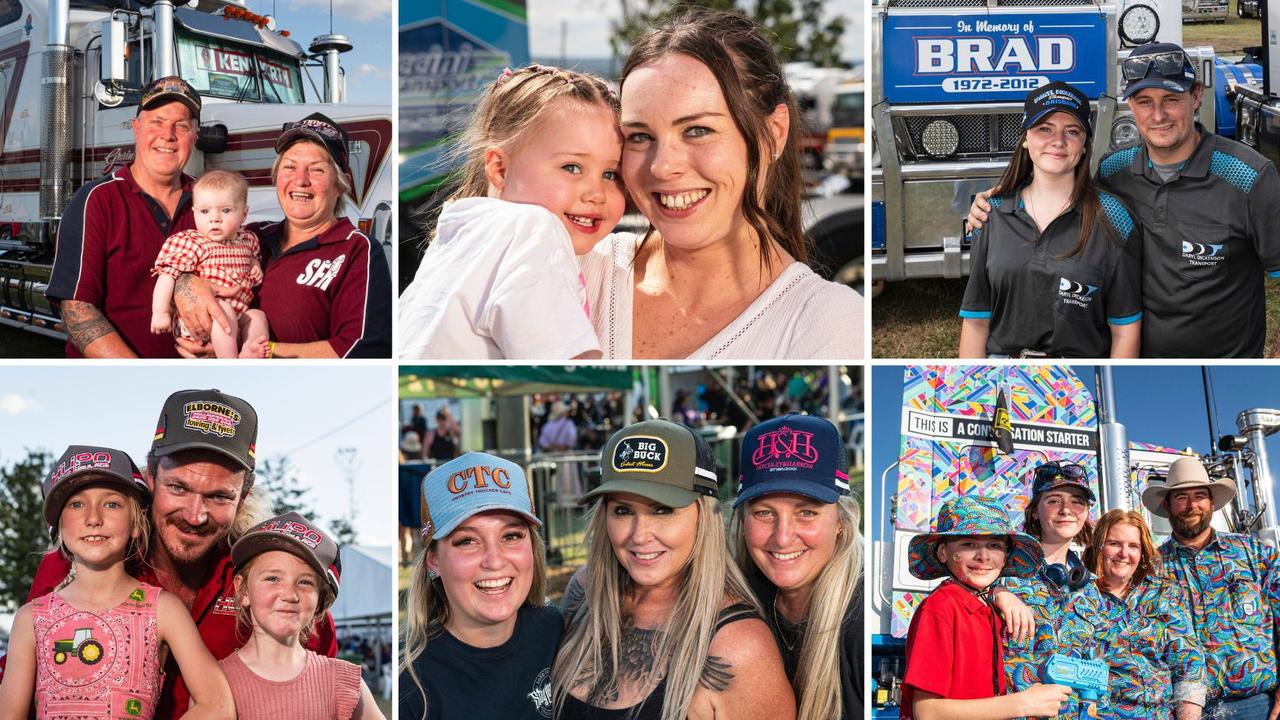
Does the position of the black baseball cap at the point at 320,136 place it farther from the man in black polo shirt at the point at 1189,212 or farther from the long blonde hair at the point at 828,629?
the man in black polo shirt at the point at 1189,212

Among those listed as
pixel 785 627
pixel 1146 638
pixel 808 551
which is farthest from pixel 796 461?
pixel 1146 638

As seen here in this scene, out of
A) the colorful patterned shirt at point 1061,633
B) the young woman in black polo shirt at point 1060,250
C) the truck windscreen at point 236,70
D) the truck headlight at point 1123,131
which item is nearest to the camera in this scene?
the colorful patterned shirt at point 1061,633

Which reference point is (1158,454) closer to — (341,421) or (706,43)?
(706,43)

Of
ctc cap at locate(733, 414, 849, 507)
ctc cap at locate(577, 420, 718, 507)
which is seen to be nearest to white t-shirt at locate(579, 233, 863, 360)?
ctc cap at locate(733, 414, 849, 507)

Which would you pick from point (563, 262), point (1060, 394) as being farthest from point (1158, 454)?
point (563, 262)

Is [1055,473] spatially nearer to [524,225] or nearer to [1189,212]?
[1189,212]

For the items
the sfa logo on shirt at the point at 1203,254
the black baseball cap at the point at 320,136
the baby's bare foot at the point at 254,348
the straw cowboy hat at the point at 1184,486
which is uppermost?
the black baseball cap at the point at 320,136

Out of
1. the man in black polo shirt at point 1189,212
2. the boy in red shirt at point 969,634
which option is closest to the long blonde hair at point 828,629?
the boy in red shirt at point 969,634

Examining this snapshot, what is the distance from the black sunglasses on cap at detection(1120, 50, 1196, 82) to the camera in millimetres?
3756

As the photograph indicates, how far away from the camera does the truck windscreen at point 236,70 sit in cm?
414

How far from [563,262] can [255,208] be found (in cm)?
122

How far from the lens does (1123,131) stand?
3.90 m

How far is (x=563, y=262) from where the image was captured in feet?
10.7

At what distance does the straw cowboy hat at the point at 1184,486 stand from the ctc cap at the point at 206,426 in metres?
3.13
